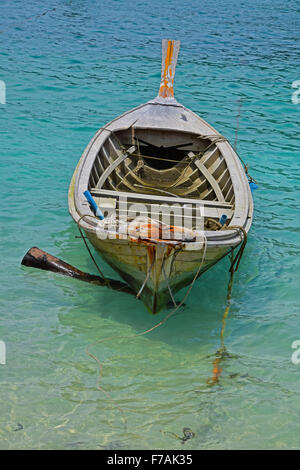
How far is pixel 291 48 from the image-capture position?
74.8ft

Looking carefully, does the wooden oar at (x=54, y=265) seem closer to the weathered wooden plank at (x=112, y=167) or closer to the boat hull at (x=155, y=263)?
the boat hull at (x=155, y=263)

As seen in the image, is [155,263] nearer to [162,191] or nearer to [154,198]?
[154,198]

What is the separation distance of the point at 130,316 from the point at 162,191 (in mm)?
2920

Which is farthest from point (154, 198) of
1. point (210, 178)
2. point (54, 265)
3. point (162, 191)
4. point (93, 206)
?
point (54, 265)

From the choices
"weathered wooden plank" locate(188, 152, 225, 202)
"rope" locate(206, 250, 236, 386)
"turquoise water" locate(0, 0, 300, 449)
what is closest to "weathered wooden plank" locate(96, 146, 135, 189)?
"turquoise water" locate(0, 0, 300, 449)

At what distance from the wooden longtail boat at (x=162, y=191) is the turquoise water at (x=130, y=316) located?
29.1 inches

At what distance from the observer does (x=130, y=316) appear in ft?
21.7

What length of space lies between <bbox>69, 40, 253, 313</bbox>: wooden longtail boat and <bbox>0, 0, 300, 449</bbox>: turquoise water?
0.74 m

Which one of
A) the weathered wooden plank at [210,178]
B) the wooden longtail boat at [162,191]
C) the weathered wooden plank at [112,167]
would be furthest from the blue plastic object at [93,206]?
the weathered wooden plank at [210,178]

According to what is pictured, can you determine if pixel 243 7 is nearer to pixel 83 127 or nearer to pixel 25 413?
pixel 83 127

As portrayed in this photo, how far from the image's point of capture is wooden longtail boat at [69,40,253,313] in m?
5.85

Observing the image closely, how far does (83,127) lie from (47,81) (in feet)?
14.4

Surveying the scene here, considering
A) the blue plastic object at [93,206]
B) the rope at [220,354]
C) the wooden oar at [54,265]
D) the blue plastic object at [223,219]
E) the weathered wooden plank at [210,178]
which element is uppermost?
the weathered wooden plank at [210,178]

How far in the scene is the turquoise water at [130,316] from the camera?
4.97m
